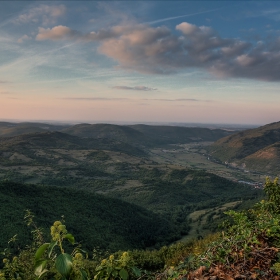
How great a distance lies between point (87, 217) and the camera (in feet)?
421

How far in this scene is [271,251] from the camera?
933 centimetres

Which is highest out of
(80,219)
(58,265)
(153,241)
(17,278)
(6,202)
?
(58,265)

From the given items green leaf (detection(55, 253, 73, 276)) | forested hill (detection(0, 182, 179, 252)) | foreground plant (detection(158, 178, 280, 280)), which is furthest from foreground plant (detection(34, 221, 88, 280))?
forested hill (detection(0, 182, 179, 252))

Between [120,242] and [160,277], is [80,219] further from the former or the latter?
[160,277]

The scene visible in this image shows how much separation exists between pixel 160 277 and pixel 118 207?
5830 inches

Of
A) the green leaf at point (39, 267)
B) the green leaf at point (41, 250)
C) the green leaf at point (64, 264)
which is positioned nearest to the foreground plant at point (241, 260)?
the green leaf at point (64, 264)

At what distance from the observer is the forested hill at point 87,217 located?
336ft

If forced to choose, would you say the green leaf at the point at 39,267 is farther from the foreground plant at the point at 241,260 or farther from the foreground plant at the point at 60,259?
the foreground plant at the point at 241,260

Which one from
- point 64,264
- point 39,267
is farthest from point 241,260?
point 39,267

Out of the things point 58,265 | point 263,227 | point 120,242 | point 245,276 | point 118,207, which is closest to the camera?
point 58,265

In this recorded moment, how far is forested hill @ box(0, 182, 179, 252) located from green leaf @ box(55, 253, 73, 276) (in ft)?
308

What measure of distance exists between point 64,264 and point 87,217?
130708mm

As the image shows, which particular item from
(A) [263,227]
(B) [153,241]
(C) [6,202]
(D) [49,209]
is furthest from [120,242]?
(A) [263,227]

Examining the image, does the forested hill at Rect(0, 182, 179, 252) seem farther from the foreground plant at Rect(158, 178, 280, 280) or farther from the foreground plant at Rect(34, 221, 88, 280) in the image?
the foreground plant at Rect(34, 221, 88, 280)
